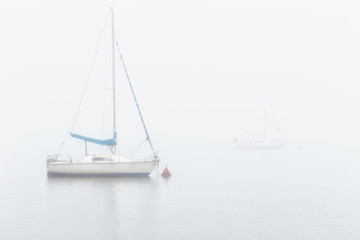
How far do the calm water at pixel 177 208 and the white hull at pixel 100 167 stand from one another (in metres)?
1.28

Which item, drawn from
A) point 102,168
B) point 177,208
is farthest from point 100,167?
point 177,208

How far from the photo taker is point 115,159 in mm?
70688

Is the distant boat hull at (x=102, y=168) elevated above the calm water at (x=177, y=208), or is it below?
above

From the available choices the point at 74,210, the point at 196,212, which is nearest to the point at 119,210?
the point at 74,210

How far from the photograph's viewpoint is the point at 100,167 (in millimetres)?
70312

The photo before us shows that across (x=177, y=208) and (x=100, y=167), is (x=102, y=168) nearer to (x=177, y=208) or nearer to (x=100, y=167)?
(x=100, y=167)

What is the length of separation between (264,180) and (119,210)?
3713 cm

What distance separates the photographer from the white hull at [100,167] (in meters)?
70.0

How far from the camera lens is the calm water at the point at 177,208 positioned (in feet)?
139

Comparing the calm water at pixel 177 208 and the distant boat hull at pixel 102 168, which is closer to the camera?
the calm water at pixel 177 208

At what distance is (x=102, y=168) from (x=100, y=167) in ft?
0.98

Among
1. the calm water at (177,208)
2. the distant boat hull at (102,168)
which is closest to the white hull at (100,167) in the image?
the distant boat hull at (102,168)

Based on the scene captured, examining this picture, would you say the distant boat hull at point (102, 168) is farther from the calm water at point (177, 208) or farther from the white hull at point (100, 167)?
the calm water at point (177, 208)

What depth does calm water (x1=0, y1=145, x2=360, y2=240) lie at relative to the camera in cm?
4238
